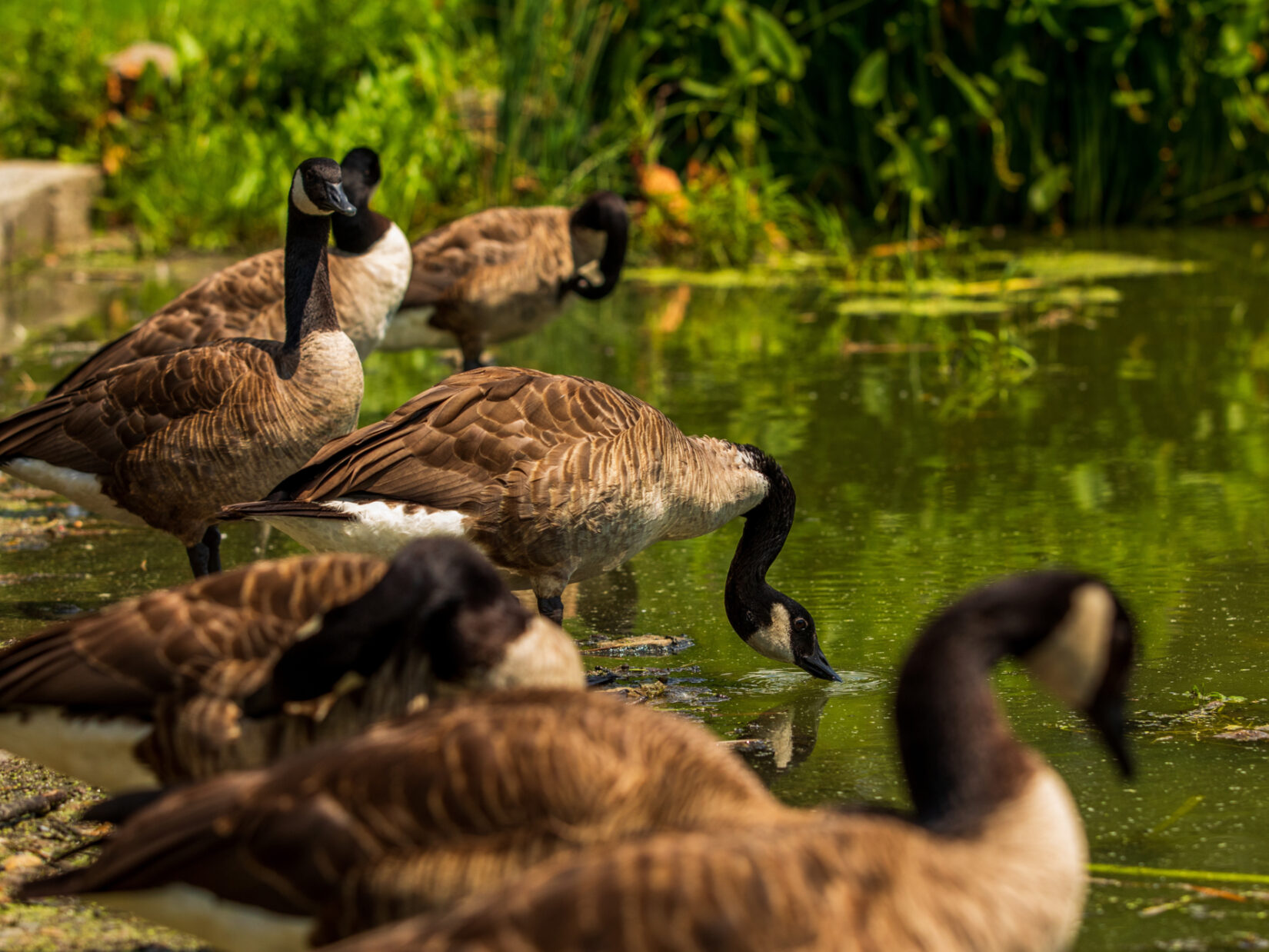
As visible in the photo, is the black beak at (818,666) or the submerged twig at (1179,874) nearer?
the submerged twig at (1179,874)

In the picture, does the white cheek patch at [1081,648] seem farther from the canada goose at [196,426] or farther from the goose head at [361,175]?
the goose head at [361,175]

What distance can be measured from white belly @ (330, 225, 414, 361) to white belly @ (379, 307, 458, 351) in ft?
4.54

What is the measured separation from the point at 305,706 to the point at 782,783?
134 cm

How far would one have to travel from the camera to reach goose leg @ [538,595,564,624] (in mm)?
5328

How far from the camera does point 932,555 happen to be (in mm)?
5852

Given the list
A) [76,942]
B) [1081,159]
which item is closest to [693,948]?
[76,942]

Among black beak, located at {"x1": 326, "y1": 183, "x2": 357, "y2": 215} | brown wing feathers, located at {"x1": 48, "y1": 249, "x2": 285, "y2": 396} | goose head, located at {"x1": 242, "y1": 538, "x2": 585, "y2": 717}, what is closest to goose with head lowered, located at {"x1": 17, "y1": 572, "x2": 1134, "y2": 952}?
goose head, located at {"x1": 242, "y1": 538, "x2": 585, "y2": 717}

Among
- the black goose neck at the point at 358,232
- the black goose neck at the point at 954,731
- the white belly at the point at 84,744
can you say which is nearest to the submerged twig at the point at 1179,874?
the black goose neck at the point at 954,731

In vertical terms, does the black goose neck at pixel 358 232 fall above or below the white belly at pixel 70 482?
above

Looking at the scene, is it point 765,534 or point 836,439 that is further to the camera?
point 836,439

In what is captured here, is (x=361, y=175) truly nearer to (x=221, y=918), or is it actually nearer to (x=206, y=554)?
(x=206, y=554)

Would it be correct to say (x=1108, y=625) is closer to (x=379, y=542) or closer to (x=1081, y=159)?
(x=379, y=542)

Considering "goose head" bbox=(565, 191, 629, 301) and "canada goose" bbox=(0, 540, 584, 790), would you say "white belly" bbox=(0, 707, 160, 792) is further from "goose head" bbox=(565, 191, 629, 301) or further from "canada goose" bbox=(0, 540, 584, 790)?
"goose head" bbox=(565, 191, 629, 301)

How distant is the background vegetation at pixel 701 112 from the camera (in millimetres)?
13062
